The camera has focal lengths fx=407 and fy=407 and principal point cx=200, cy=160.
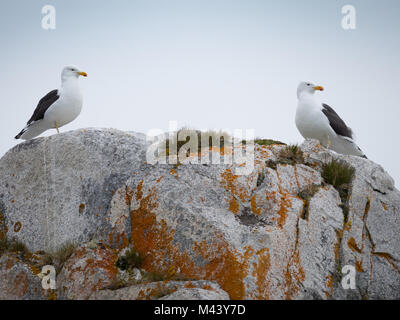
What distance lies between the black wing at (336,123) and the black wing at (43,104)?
6.51 metres

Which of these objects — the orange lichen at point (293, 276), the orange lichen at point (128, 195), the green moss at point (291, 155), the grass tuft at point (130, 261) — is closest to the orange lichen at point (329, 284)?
the orange lichen at point (293, 276)

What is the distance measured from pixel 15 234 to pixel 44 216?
2.43ft

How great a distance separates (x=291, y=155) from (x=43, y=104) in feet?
19.2

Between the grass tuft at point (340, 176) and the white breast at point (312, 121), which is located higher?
the white breast at point (312, 121)

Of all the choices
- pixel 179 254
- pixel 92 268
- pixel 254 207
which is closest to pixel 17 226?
pixel 92 268

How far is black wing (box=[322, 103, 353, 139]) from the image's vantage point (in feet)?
32.3

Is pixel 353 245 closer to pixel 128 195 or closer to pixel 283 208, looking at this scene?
pixel 283 208

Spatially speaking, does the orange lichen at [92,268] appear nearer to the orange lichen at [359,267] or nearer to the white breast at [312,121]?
the orange lichen at [359,267]

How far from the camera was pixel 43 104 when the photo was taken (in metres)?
9.62

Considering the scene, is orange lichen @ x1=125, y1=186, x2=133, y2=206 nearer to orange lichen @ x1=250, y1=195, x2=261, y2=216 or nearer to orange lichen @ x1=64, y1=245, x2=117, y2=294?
orange lichen @ x1=64, y1=245, x2=117, y2=294

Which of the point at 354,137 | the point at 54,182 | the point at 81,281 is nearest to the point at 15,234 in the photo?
the point at 54,182

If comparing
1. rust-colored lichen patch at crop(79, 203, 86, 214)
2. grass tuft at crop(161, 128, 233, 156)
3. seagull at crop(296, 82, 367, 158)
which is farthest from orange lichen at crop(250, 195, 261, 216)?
seagull at crop(296, 82, 367, 158)

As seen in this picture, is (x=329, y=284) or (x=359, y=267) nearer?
(x=329, y=284)

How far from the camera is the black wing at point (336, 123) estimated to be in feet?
32.3
